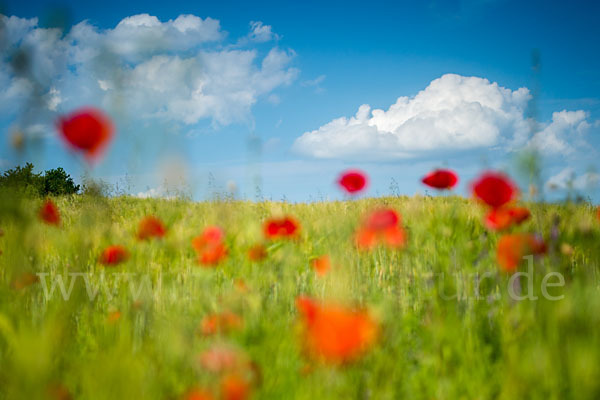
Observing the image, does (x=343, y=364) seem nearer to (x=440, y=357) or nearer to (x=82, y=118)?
(x=440, y=357)

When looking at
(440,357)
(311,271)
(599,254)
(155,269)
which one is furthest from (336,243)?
(599,254)

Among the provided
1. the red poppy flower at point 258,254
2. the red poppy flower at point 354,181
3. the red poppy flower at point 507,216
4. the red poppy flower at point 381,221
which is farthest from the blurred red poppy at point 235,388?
the red poppy flower at point 354,181

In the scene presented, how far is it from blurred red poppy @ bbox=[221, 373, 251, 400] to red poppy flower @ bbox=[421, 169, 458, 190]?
1.60 m

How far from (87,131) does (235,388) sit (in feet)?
3.10

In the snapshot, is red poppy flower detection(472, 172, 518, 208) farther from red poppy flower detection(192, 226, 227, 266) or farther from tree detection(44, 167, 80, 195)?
tree detection(44, 167, 80, 195)

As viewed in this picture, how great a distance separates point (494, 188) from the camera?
1756 millimetres

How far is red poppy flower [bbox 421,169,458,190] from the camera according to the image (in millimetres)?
2246

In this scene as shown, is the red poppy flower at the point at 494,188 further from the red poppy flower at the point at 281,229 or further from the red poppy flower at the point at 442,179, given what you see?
the red poppy flower at the point at 281,229

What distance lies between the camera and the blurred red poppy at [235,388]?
971 millimetres

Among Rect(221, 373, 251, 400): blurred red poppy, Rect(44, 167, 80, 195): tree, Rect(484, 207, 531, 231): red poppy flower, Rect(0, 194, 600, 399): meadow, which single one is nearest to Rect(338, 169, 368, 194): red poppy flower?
Rect(0, 194, 600, 399): meadow

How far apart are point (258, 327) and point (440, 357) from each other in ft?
2.19

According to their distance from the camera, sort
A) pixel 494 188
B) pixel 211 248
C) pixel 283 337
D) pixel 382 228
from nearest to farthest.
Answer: pixel 283 337
pixel 382 228
pixel 494 188
pixel 211 248

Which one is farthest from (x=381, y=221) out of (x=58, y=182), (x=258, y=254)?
(x=58, y=182)

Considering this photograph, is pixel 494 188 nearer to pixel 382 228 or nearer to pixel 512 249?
pixel 512 249
